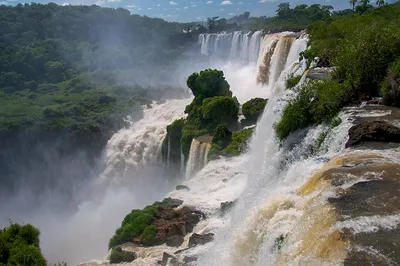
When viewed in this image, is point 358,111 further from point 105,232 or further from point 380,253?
point 105,232

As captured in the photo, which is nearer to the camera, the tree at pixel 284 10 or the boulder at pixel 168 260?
the boulder at pixel 168 260

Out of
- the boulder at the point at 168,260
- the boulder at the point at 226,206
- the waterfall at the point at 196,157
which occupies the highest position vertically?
the boulder at the point at 226,206

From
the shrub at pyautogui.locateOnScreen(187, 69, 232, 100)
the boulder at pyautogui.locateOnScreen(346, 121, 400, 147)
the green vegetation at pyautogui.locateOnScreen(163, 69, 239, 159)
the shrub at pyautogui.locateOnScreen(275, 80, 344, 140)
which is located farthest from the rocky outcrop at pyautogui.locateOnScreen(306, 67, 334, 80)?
the shrub at pyautogui.locateOnScreen(187, 69, 232, 100)

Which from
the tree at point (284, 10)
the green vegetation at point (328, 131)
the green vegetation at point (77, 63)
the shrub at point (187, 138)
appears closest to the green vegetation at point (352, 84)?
the green vegetation at point (328, 131)

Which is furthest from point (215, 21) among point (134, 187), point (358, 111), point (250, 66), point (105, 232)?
point (358, 111)

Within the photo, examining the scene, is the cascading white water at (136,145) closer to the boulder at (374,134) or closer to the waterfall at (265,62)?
the waterfall at (265,62)

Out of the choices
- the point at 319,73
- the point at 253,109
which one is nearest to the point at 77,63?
the point at 253,109
